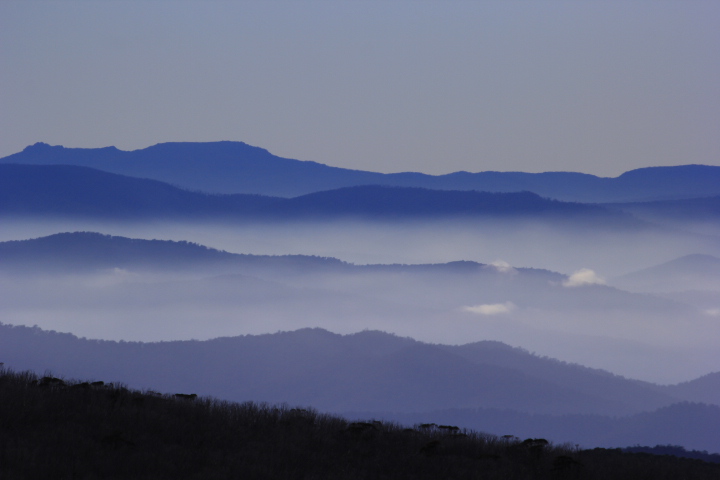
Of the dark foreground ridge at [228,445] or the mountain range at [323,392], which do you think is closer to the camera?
the dark foreground ridge at [228,445]

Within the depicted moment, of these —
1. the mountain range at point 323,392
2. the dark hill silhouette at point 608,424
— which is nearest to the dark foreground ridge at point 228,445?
the dark hill silhouette at point 608,424

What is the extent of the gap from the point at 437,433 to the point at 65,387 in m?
6.89

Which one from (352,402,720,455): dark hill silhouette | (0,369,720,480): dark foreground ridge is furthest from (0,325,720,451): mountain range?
(0,369,720,480): dark foreground ridge

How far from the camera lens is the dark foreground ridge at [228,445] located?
8.94 metres

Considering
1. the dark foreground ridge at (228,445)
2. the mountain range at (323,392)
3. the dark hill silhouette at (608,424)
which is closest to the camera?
the dark foreground ridge at (228,445)

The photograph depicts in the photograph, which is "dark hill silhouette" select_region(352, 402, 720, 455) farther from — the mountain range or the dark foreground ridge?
the dark foreground ridge

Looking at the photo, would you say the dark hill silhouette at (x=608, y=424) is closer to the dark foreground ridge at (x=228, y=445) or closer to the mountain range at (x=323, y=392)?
the mountain range at (x=323, y=392)

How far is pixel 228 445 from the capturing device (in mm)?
10258

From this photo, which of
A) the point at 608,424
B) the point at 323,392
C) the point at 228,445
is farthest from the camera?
A: the point at 323,392

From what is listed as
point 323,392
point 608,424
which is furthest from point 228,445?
point 323,392

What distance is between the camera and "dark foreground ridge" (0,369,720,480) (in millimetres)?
8938

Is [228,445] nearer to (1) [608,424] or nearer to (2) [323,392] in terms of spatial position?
(1) [608,424]

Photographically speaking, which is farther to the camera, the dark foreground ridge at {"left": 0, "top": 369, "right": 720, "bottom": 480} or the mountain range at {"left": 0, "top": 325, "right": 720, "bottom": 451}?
the mountain range at {"left": 0, "top": 325, "right": 720, "bottom": 451}

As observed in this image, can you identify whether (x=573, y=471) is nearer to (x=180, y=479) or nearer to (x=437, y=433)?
(x=437, y=433)
